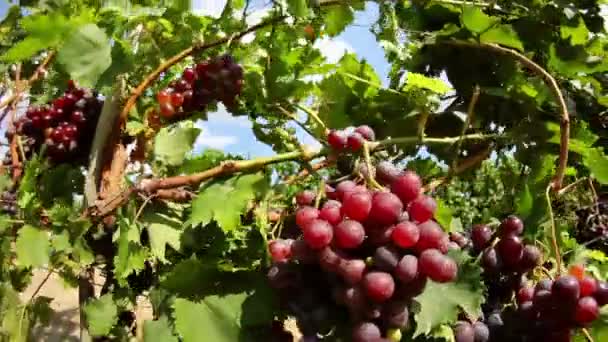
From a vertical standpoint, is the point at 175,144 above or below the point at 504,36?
below

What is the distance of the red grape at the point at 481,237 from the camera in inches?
41.4

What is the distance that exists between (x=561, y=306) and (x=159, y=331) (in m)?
0.63

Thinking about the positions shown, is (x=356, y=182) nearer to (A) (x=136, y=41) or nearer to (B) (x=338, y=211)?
(B) (x=338, y=211)

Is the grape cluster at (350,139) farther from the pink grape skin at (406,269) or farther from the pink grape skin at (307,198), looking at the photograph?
the pink grape skin at (406,269)

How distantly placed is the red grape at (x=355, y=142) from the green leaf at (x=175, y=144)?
47 centimetres

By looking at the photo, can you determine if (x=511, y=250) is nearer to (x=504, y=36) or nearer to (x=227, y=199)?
(x=504, y=36)

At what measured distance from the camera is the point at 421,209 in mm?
851

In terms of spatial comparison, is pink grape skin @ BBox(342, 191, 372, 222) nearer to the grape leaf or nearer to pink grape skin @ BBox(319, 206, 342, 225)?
pink grape skin @ BBox(319, 206, 342, 225)

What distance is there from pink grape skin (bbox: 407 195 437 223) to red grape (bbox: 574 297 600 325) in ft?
0.82

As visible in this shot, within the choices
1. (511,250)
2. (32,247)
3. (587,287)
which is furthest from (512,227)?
(32,247)

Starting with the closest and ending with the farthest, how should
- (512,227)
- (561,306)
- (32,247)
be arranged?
(561,306), (512,227), (32,247)

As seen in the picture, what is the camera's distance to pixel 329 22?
137 cm

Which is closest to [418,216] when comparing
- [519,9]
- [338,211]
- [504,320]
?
[338,211]

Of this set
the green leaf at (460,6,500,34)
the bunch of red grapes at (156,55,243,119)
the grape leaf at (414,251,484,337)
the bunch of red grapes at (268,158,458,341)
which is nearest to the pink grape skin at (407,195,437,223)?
the bunch of red grapes at (268,158,458,341)
